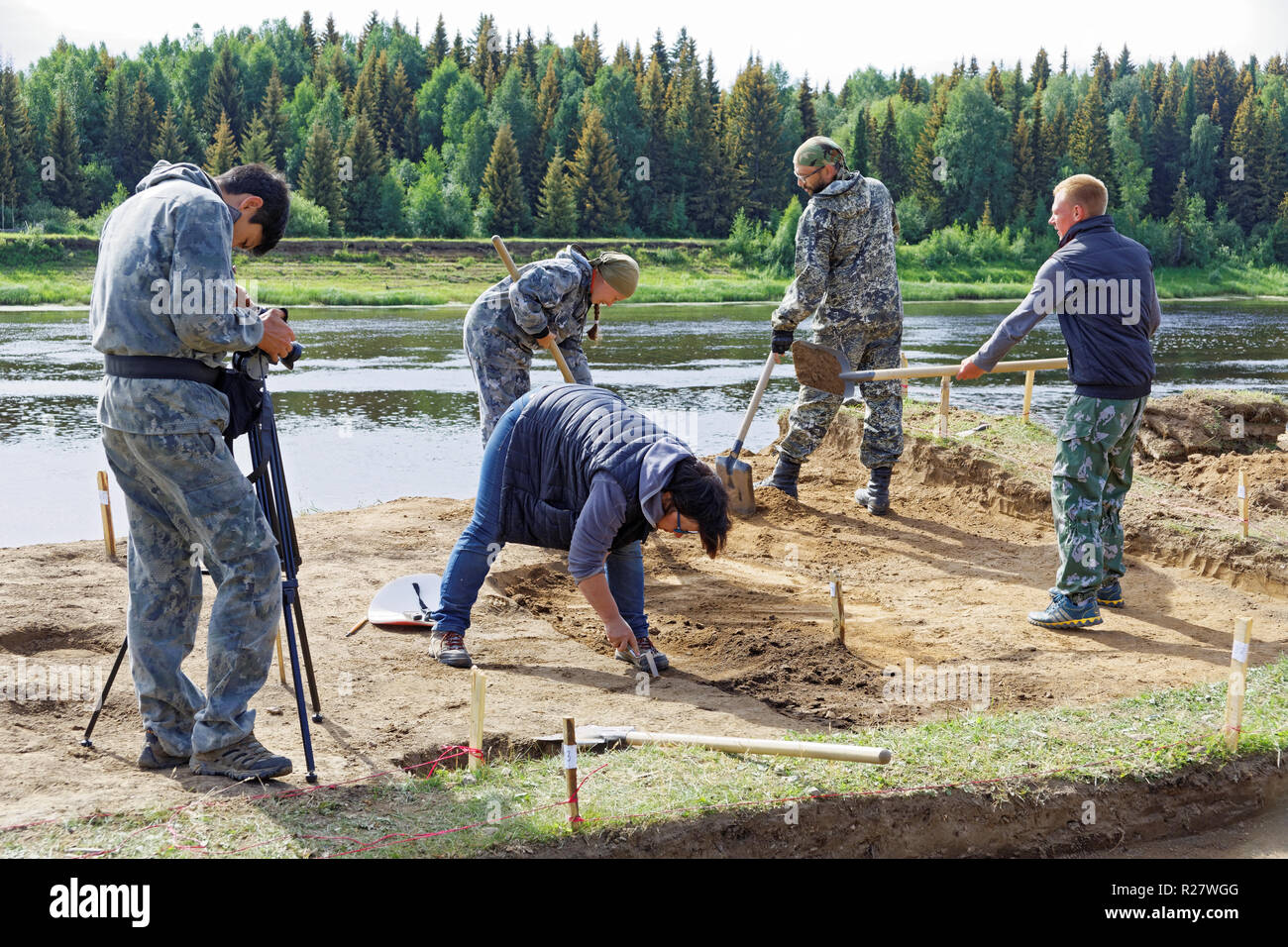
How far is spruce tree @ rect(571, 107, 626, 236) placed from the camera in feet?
232

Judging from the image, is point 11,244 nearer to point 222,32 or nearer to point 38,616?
point 38,616

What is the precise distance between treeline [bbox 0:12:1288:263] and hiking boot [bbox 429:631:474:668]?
54.9 meters

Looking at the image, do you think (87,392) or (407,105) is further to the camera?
(407,105)

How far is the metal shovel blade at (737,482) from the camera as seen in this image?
8906 mm

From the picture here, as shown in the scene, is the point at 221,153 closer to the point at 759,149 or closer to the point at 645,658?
the point at 759,149

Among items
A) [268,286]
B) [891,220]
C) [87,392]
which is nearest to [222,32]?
[268,286]

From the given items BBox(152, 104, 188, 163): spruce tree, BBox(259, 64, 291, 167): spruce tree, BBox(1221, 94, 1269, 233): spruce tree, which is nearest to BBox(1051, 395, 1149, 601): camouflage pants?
BBox(152, 104, 188, 163): spruce tree

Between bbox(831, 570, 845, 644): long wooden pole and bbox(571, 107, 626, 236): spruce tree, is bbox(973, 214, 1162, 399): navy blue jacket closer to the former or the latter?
bbox(831, 570, 845, 644): long wooden pole

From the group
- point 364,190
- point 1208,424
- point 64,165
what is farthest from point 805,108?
point 1208,424

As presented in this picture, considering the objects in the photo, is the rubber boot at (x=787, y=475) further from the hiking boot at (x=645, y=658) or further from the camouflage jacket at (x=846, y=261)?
the hiking boot at (x=645, y=658)

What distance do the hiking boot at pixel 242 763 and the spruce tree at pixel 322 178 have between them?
60427 millimetres

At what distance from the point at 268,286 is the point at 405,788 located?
131 feet

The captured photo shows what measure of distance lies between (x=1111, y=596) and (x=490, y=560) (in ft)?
12.5

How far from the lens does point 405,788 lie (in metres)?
4.13
